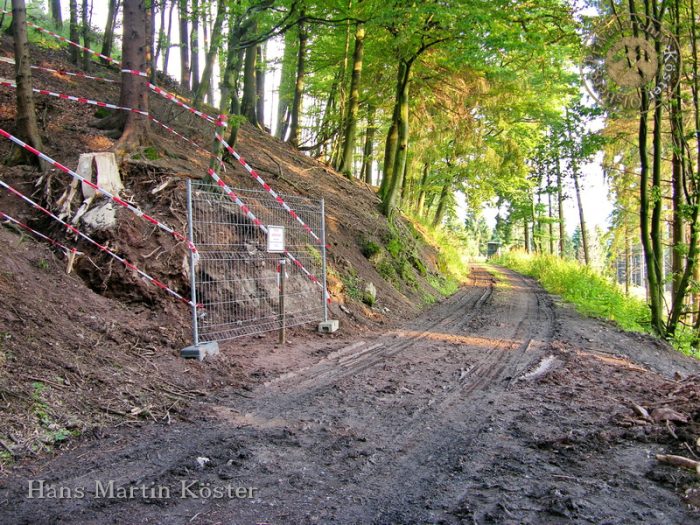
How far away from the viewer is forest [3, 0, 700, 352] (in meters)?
9.95

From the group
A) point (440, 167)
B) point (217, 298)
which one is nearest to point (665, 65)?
point (217, 298)

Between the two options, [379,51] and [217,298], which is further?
[379,51]

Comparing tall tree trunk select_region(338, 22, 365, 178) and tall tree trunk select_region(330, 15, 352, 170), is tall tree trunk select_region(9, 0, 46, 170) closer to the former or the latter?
tall tree trunk select_region(338, 22, 365, 178)

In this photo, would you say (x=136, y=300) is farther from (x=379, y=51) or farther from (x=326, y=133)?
(x=326, y=133)

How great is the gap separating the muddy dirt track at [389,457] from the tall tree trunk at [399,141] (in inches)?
406

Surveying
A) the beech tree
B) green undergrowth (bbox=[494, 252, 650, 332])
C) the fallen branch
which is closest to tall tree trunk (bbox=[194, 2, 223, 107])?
the beech tree

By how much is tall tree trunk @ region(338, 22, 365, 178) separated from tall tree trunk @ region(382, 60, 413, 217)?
143cm

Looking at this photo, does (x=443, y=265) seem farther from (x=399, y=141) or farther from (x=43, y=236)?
(x=43, y=236)

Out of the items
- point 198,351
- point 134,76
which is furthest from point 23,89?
point 198,351

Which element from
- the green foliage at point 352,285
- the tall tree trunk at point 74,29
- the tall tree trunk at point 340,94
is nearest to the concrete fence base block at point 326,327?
the green foliage at point 352,285

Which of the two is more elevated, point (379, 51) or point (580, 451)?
point (379, 51)

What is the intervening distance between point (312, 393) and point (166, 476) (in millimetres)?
2298

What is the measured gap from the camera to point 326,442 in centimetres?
406

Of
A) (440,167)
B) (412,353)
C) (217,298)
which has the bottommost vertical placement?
(412,353)
